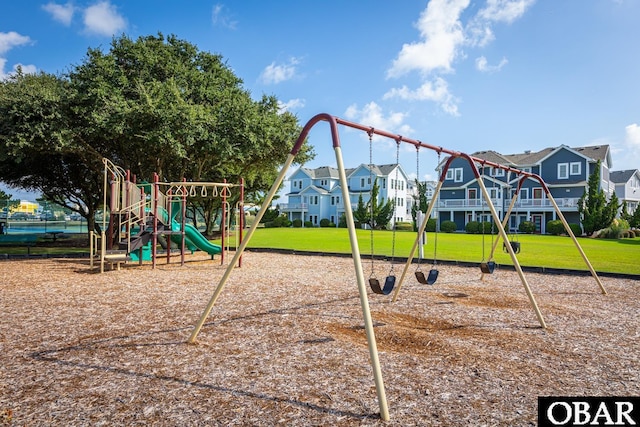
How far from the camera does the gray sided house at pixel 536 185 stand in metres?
43.5

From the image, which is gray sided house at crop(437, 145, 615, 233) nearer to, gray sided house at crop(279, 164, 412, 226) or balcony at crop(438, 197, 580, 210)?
balcony at crop(438, 197, 580, 210)

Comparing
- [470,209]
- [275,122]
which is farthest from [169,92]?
[470,209]

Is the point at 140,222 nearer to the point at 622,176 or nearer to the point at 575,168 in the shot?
the point at 575,168

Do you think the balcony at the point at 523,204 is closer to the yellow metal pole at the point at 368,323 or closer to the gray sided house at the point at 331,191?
the gray sided house at the point at 331,191

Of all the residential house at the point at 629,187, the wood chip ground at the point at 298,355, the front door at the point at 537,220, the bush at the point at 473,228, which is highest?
the residential house at the point at 629,187

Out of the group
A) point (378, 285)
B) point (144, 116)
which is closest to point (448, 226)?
point (144, 116)

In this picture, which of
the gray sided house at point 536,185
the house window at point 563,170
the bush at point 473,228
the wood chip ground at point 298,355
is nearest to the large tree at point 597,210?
the gray sided house at point 536,185

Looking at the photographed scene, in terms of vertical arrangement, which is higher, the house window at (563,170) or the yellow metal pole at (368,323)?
the house window at (563,170)

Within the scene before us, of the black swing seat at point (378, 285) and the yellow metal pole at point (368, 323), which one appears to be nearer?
the yellow metal pole at point (368, 323)

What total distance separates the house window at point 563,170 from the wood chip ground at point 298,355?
132ft

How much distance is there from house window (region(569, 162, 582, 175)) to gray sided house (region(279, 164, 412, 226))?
21179 mm

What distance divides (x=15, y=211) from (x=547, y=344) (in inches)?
1763

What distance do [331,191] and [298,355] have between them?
58.9 m

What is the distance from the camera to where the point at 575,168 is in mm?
44188
